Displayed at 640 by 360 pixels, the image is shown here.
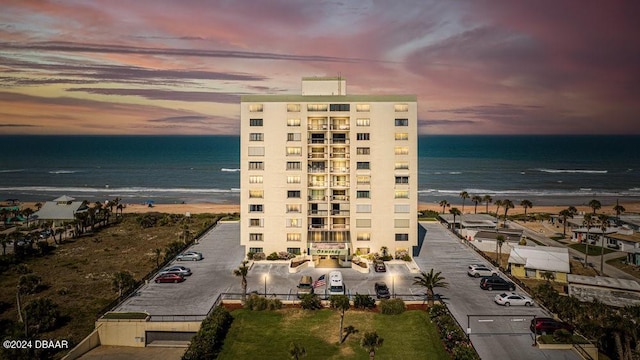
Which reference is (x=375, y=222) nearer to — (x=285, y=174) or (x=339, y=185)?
(x=339, y=185)

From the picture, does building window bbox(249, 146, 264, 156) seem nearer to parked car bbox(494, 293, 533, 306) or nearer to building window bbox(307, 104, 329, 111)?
building window bbox(307, 104, 329, 111)

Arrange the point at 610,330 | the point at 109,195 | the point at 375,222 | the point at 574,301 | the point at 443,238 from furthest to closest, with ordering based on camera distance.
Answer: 1. the point at 109,195
2. the point at 443,238
3. the point at 375,222
4. the point at 574,301
5. the point at 610,330

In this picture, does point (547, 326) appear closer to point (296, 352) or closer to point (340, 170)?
point (296, 352)

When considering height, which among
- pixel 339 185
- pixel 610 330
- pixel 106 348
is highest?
pixel 339 185

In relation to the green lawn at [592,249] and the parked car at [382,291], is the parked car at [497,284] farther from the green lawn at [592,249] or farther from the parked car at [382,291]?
the green lawn at [592,249]

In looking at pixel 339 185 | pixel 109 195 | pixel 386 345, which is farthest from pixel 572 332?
A: pixel 109 195

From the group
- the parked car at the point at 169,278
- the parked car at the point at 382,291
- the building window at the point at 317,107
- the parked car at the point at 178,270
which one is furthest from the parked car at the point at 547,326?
the parked car at the point at 178,270
